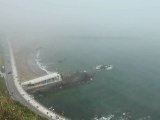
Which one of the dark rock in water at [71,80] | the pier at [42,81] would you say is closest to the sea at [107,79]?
the dark rock in water at [71,80]

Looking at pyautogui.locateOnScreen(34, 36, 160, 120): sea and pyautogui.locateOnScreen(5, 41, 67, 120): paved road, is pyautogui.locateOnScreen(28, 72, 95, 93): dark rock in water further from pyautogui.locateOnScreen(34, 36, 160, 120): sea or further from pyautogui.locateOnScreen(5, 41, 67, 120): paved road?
pyautogui.locateOnScreen(5, 41, 67, 120): paved road

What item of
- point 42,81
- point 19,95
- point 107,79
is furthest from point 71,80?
point 19,95

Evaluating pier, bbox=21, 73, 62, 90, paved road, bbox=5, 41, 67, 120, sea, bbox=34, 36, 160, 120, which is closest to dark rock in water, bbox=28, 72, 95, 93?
pier, bbox=21, 73, 62, 90

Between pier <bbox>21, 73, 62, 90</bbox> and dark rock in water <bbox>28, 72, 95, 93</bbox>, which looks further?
pier <bbox>21, 73, 62, 90</bbox>

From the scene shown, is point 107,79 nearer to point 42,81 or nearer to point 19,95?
point 42,81

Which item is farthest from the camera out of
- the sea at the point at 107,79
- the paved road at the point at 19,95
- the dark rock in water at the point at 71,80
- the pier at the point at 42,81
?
the pier at the point at 42,81

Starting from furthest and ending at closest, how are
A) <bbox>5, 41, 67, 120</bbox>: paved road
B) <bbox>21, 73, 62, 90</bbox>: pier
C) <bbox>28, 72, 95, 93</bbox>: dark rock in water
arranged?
<bbox>21, 73, 62, 90</bbox>: pier, <bbox>28, 72, 95, 93</bbox>: dark rock in water, <bbox>5, 41, 67, 120</bbox>: paved road

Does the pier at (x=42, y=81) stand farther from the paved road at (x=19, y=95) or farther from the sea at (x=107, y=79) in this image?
the sea at (x=107, y=79)
